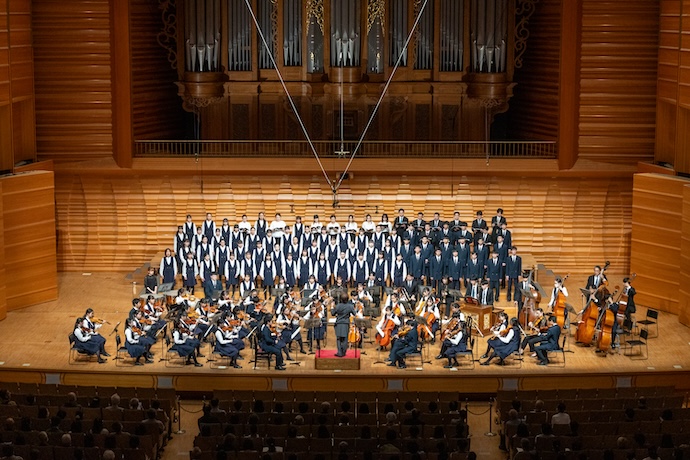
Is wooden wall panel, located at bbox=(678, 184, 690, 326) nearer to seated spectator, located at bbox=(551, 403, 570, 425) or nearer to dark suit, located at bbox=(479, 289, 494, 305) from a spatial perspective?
dark suit, located at bbox=(479, 289, 494, 305)

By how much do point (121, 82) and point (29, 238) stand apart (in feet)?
10.4

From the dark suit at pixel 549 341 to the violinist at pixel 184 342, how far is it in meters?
4.27

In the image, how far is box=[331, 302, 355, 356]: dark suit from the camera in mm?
15883

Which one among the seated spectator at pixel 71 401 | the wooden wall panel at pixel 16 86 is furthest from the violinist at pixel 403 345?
the wooden wall panel at pixel 16 86

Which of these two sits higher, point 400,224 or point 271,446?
point 400,224

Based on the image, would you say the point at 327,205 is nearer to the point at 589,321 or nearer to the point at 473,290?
the point at 473,290

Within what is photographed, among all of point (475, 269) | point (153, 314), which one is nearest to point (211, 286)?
point (153, 314)

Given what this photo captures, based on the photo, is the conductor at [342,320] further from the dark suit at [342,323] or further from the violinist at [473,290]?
the violinist at [473,290]

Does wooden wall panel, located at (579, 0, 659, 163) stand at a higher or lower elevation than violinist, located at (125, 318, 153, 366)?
higher

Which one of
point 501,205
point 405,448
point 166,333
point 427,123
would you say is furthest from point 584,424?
point 427,123

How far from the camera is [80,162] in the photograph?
20.8 m

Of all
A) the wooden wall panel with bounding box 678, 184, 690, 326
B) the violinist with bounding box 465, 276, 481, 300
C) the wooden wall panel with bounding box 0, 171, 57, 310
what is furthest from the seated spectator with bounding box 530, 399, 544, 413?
the wooden wall panel with bounding box 0, 171, 57, 310

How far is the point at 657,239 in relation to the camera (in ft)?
62.4

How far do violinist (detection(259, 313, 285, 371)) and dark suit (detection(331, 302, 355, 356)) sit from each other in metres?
0.75
